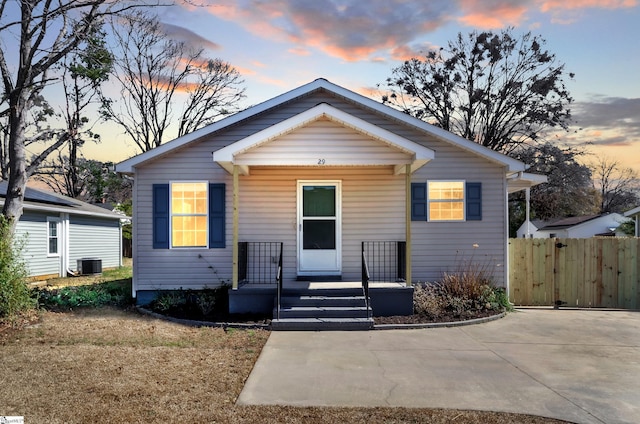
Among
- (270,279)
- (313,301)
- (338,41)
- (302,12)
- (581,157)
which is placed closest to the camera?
(313,301)

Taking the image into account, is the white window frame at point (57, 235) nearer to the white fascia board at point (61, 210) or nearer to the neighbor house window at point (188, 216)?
the white fascia board at point (61, 210)

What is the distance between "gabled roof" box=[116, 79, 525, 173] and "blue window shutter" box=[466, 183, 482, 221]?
0.74 m

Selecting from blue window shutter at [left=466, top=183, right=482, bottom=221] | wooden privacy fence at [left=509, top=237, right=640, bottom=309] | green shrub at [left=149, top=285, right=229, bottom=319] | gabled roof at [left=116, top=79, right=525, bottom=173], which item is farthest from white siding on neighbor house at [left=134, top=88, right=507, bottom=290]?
wooden privacy fence at [left=509, top=237, right=640, bottom=309]

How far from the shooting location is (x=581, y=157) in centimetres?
2553

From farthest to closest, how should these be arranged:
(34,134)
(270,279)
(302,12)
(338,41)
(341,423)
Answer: (34,134) < (338,41) < (302,12) < (270,279) < (341,423)

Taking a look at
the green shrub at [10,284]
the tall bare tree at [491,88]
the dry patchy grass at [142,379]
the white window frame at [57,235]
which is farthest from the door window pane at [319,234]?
the tall bare tree at [491,88]

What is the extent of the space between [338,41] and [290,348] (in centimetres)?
1037

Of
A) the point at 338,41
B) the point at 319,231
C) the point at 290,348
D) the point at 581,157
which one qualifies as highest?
the point at 338,41

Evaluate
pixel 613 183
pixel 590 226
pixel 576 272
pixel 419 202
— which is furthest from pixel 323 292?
pixel 613 183

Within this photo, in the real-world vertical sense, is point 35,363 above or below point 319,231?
below

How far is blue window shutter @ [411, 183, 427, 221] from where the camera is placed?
35.6ft

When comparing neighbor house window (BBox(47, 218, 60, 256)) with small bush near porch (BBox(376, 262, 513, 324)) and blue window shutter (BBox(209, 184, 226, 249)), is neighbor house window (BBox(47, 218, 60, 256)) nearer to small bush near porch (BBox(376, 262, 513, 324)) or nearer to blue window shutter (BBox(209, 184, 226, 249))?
blue window shutter (BBox(209, 184, 226, 249))

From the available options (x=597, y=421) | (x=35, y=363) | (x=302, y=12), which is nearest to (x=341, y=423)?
(x=597, y=421)

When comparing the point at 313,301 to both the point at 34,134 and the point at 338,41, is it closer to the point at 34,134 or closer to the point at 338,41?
the point at 338,41
